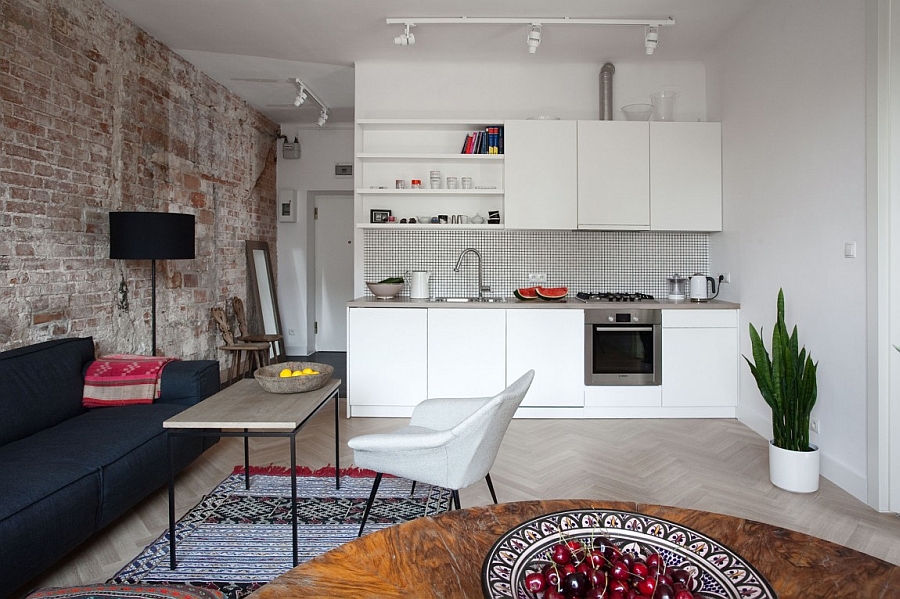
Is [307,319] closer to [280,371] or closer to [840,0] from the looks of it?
[280,371]

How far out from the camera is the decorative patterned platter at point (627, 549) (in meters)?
0.90

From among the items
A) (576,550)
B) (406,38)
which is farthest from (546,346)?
(576,550)

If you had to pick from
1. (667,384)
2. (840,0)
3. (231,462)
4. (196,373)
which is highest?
(840,0)

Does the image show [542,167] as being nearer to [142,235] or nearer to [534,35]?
[534,35]

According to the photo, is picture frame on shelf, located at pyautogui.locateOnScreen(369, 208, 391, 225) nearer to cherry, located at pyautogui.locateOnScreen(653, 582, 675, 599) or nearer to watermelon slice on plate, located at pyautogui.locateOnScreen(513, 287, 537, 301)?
watermelon slice on plate, located at pyautogui.locateOnScreen(513, 287, 537, 301)

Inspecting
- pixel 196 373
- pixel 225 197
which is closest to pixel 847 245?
pixel 196 373

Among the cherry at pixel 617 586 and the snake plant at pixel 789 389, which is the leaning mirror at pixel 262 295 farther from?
the cherry at pixel 617 586

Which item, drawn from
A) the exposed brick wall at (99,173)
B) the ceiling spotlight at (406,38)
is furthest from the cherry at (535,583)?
the ceiling spotlight at (406,38)

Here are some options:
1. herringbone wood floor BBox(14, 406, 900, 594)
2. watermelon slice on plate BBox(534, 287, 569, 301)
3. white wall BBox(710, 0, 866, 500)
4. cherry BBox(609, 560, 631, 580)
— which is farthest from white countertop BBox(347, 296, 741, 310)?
cherry BBox(609, 560, 631, 580)

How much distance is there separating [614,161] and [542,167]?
1.93 feet

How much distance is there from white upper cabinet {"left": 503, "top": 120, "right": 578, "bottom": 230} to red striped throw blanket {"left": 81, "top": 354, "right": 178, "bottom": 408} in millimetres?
2897

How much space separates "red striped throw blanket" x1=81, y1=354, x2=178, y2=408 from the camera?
301 cm

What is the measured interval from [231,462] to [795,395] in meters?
3.21

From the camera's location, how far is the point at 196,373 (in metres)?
3.15
